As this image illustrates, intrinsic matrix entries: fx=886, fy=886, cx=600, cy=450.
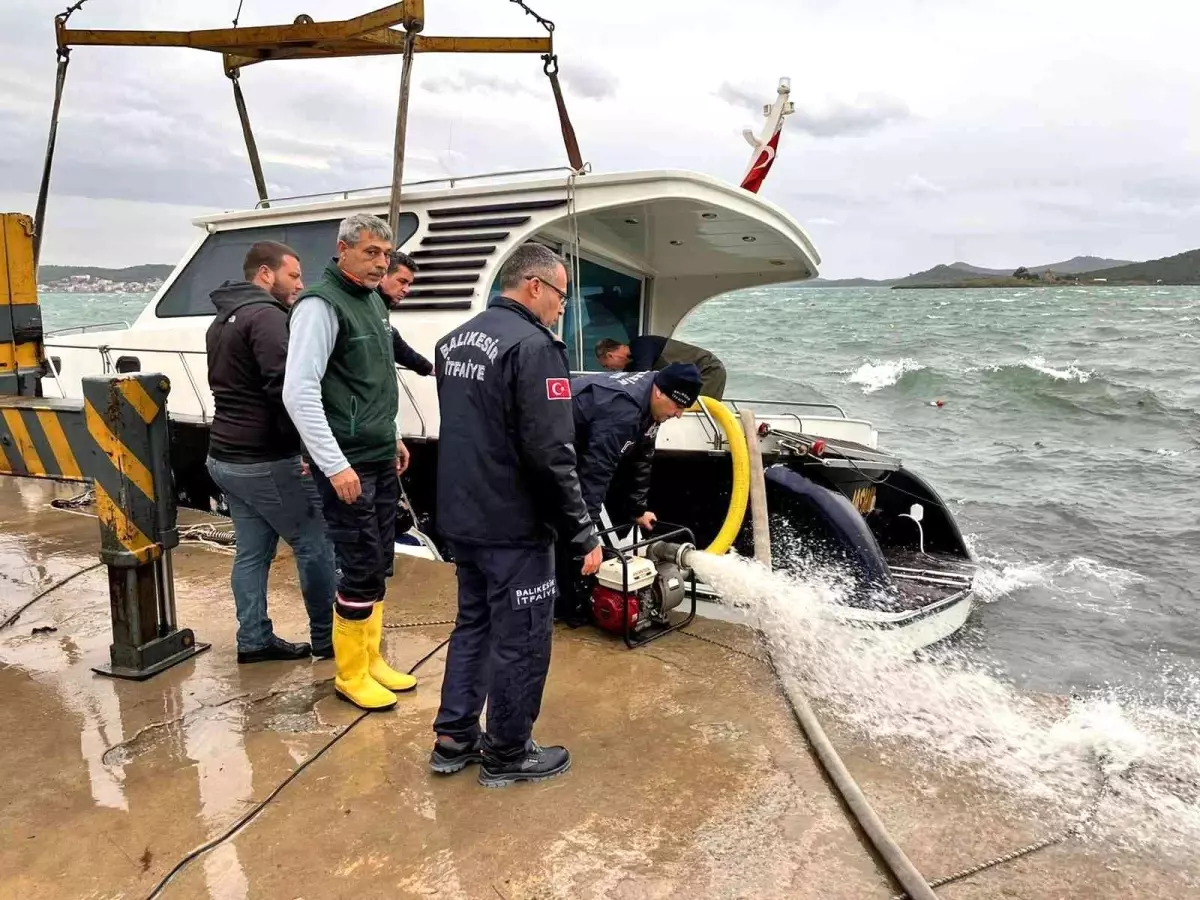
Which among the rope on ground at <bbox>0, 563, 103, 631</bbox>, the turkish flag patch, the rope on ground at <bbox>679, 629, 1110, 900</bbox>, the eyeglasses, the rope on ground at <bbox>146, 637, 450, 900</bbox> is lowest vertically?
the rope on ground at <bbox>679, 629, 1110, 900</bbox>

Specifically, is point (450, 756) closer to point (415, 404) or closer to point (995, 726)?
point (995, 726)

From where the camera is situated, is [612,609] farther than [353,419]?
Yes

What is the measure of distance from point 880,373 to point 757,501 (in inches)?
854

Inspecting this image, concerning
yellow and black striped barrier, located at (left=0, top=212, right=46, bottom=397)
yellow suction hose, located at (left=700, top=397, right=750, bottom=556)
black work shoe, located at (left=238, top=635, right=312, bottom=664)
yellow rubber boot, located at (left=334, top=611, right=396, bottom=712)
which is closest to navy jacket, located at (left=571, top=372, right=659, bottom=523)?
yellow rubber boot, located at (left=334, top=611, right=396, bottom=712)

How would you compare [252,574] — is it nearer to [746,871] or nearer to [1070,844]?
[746,871]

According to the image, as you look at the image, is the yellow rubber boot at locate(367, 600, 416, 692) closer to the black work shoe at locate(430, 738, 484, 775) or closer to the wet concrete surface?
the wet concrete surface

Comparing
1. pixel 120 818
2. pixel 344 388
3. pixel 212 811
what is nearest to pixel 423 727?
pixel 212 811

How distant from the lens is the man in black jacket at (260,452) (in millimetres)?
3438

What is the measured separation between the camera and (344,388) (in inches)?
123

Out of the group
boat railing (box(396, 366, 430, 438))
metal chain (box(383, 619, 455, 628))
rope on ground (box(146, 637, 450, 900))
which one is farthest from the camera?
boat railing (box(396, 366, 430, 438))

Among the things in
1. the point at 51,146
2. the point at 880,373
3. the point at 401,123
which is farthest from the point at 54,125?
the point at 880,373

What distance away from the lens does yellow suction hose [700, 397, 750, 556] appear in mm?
5016

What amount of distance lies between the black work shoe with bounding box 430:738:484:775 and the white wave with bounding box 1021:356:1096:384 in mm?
22778

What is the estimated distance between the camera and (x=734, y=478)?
517cm
